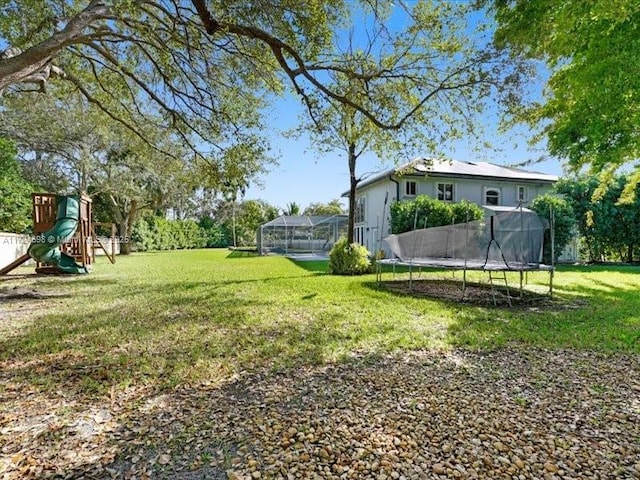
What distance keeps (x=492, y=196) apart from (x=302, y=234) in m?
12.8

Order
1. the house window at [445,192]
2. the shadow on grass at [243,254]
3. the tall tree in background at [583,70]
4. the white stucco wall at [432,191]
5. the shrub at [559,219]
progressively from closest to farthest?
the tall tree in background at [583,70] → the shrub at [559,219] → the white stucco wall at [432,191] → the house window at [445,192] → the shadow on grass at [243,254]

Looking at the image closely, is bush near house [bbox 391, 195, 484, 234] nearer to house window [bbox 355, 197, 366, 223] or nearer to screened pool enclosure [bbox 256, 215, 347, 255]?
house window [bbox 355, 197, 366, 223]

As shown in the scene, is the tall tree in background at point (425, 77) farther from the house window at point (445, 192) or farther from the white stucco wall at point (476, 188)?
the house window at point (445, 192)

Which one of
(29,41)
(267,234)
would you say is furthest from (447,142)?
(267,234)

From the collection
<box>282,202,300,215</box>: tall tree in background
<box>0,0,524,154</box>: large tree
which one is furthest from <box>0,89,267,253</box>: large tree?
<box>282,202,300,215</box>: tall tree in background

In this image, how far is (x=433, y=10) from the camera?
6820mm

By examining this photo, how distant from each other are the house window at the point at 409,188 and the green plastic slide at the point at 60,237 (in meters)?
13.8

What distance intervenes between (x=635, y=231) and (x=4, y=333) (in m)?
22.5

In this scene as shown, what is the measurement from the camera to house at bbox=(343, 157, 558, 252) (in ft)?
60.5

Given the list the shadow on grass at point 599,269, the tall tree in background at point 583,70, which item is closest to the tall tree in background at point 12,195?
the tall tree in background at point 583,70

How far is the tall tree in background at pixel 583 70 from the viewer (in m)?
4.94

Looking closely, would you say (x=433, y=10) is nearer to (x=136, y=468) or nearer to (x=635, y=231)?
(x=136, y=468)

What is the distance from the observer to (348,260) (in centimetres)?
1234

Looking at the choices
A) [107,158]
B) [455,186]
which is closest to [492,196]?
[455,186]
